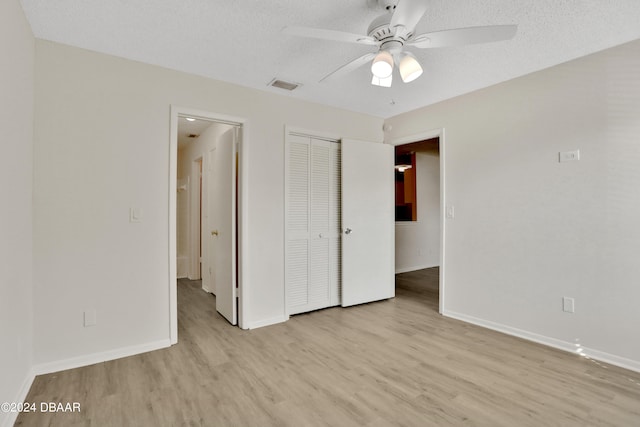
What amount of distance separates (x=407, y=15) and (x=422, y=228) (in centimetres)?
556

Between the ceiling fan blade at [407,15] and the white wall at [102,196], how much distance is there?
6.47 ft

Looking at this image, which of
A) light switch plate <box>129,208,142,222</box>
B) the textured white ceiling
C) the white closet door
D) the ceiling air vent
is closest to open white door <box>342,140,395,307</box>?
the ceiling air vent

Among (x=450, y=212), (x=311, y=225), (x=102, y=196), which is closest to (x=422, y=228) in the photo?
(x=450, y=212)

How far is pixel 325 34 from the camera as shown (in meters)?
1.80

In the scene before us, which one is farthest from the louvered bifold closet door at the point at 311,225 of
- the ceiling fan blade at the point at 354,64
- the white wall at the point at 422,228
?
the white wall at the point at 422,228

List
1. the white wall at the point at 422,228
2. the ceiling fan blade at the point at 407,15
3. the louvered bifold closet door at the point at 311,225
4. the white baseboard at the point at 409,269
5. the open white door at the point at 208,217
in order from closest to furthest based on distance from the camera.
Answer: the ceiling fan blade at the point at 407,15
the louvered bifold closet door at the point at 311,225
the open white door at the point at 208,217
the white baseboard at the point at 409,269
the white wall at the point at 422,228

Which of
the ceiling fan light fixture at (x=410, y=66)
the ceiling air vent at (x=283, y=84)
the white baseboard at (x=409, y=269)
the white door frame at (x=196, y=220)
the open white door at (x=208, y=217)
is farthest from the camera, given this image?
the white baseboard at (x=409, y=269)

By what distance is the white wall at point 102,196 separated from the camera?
2373 mm

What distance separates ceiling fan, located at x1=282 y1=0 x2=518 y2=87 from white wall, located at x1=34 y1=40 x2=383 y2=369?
1703 mm

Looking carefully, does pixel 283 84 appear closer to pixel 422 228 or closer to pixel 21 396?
pixel 21 396

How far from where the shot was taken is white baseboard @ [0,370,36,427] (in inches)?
67.3

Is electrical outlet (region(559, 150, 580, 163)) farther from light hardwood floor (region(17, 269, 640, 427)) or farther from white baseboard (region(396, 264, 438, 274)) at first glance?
white baseboard (region(396, 264, 438, 274))

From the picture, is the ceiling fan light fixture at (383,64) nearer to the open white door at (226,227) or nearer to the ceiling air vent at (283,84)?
the ceiling air vent at (283,84)

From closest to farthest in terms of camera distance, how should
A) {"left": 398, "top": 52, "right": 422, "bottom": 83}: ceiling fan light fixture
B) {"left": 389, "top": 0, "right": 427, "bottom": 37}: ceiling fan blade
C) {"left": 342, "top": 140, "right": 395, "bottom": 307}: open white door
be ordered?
{"left": 389, "top": 0, "right": 427, "bottom": 37}: ceiling fan blade, {"left": 398, "top": 52, "right": 422, "bottom": 83}: ceiling fan light fixture, {"left": 342, "top": 140, "right": 395, "bottom": 307}: open white door
